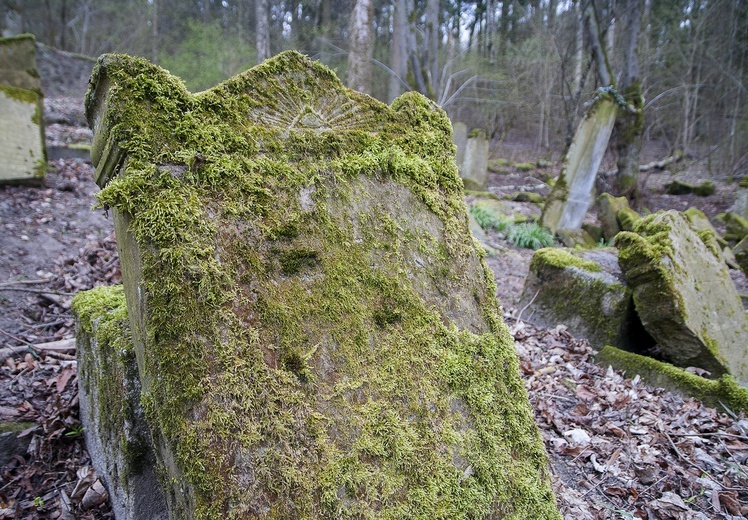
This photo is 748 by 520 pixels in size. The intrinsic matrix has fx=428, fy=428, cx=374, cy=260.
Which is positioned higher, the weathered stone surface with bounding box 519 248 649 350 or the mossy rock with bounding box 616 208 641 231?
the mossy rock with bounding box 616 208 641 231

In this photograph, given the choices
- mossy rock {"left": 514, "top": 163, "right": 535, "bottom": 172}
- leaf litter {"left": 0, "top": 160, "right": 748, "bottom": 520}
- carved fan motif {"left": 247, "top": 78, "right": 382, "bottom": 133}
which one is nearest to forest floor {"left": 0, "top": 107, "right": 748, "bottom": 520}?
leaf litter {"left": 0, "top": 160, "right": 748, "bottom": 520}

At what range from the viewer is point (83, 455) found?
2.54 m

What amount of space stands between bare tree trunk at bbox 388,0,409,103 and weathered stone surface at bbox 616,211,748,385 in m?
8.90

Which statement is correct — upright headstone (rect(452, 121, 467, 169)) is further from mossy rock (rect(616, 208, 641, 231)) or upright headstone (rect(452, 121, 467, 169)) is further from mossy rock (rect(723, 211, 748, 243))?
mossy rock (rect(723, 211, 748, 243))

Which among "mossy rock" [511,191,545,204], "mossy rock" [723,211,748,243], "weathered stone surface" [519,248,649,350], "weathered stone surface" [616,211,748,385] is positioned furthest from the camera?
"mossy rock" [511,191,545,204]

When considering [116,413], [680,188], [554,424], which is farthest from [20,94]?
[680,188]

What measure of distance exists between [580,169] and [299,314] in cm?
888

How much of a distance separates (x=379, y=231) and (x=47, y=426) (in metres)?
2.43

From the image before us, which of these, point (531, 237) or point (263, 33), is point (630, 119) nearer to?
point (531, 237)

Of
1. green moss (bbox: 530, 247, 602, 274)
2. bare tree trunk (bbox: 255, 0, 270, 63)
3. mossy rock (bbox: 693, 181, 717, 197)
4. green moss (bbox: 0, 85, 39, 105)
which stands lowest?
green moss (bbox: 530, 247, 602, 274)

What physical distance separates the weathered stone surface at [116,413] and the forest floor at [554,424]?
0.91 feet

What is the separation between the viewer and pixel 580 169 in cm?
891

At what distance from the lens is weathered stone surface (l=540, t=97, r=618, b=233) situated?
877 cm

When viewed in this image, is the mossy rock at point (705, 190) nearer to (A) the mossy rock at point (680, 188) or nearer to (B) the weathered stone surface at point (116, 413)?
(A) the mossy rock at point (680, 188)
